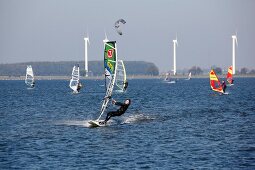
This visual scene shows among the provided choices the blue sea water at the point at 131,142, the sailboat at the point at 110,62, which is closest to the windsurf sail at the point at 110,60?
the sailboat at the point at 110,62

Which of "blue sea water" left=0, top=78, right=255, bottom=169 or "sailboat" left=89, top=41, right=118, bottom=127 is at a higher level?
"sailboat" left=89, top=41, right=118, bottom=127

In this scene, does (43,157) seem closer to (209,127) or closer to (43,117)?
(209,127)

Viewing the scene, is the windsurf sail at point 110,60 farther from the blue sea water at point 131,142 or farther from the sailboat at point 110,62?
the blue sea water at point 131,142

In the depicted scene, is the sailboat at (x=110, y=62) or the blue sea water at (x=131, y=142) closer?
the blue sea water at (x=131, y=142)

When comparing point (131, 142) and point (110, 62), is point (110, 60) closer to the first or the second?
point (110, 62)

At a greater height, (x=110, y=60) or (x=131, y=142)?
(x=110, y=60)

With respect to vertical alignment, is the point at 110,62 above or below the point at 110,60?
below

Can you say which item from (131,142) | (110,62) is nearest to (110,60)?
(110,62)

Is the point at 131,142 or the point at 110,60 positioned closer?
the point at 131,142

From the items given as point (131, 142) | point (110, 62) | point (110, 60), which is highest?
point (110, 60)

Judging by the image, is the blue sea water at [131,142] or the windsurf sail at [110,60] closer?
the blue sea water at [131,142]

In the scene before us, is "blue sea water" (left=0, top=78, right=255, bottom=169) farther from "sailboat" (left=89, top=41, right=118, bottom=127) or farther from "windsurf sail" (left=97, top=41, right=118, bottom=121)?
"windsurf sail" (left=97, top=41, right=118, bottom=121)

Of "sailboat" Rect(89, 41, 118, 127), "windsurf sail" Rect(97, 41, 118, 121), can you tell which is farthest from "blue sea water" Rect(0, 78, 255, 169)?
"windsurf sail" Rect(97, 41, 118, 121)

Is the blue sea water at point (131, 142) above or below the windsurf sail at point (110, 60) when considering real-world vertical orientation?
below
